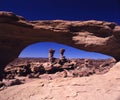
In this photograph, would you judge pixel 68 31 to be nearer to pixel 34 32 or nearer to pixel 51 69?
pixel 34 32

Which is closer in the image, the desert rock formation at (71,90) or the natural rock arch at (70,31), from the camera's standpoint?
the desert rock formation at (71,90)

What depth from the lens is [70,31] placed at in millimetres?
12781

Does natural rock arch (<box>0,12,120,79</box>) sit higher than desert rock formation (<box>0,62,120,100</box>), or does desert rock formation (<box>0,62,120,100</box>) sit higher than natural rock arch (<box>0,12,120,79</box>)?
natural rock arch (<box>0,12,120,79</box>)

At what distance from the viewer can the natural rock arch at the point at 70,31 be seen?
1253cm

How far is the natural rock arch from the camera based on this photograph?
41.1 ft

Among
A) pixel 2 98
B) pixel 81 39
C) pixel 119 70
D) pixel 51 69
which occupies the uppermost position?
pixel 81 39

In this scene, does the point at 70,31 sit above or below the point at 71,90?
above

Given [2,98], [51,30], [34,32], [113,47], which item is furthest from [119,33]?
[2,98]

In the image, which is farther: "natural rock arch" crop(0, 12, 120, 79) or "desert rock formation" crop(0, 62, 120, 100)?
"natural rock arch" crop(0, 12, 120, 79)

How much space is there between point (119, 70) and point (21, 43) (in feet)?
30.3

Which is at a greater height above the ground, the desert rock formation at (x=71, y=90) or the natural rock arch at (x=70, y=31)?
the natural rock arch at (x=70, y=31)

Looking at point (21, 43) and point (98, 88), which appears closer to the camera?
point (98, 88)

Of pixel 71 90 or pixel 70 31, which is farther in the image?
pixel 70 31

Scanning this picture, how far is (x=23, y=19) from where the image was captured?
12719 mm
